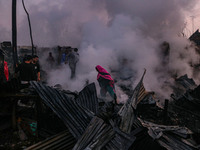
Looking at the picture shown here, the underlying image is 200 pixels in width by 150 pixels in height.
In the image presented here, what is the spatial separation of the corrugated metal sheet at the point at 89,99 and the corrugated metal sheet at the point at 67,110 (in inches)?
18.6

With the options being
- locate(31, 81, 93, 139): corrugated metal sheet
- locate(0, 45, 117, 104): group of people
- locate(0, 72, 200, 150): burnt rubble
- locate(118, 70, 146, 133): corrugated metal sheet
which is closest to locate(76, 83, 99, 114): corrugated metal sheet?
locate(0, 72, 200, 150): burnt rubble

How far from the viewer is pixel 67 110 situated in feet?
9.20

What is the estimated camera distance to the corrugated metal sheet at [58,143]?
246 centimetres

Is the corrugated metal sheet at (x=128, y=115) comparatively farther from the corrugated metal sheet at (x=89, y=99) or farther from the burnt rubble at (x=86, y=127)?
the corrugated metal sheet at (x=89, y=99)

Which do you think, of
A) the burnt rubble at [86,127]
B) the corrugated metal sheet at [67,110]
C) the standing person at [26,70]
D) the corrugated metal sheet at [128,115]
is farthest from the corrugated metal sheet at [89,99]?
the standing person at [26,70]

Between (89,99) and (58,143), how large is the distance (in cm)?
122

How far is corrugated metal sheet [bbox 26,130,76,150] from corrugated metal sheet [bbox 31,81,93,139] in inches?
5.2

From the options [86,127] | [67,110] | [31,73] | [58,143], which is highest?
[31,73]

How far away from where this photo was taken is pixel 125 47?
10766mm

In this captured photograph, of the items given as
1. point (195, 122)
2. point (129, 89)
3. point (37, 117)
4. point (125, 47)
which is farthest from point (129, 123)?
point (125, 47)

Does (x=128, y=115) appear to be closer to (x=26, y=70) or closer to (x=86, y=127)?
(x=86, y=127)

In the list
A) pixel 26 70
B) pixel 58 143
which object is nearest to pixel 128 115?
pixel 58 143

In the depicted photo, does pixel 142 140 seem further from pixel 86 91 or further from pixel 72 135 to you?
pixel 86 91

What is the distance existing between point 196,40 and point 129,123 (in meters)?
16.0
